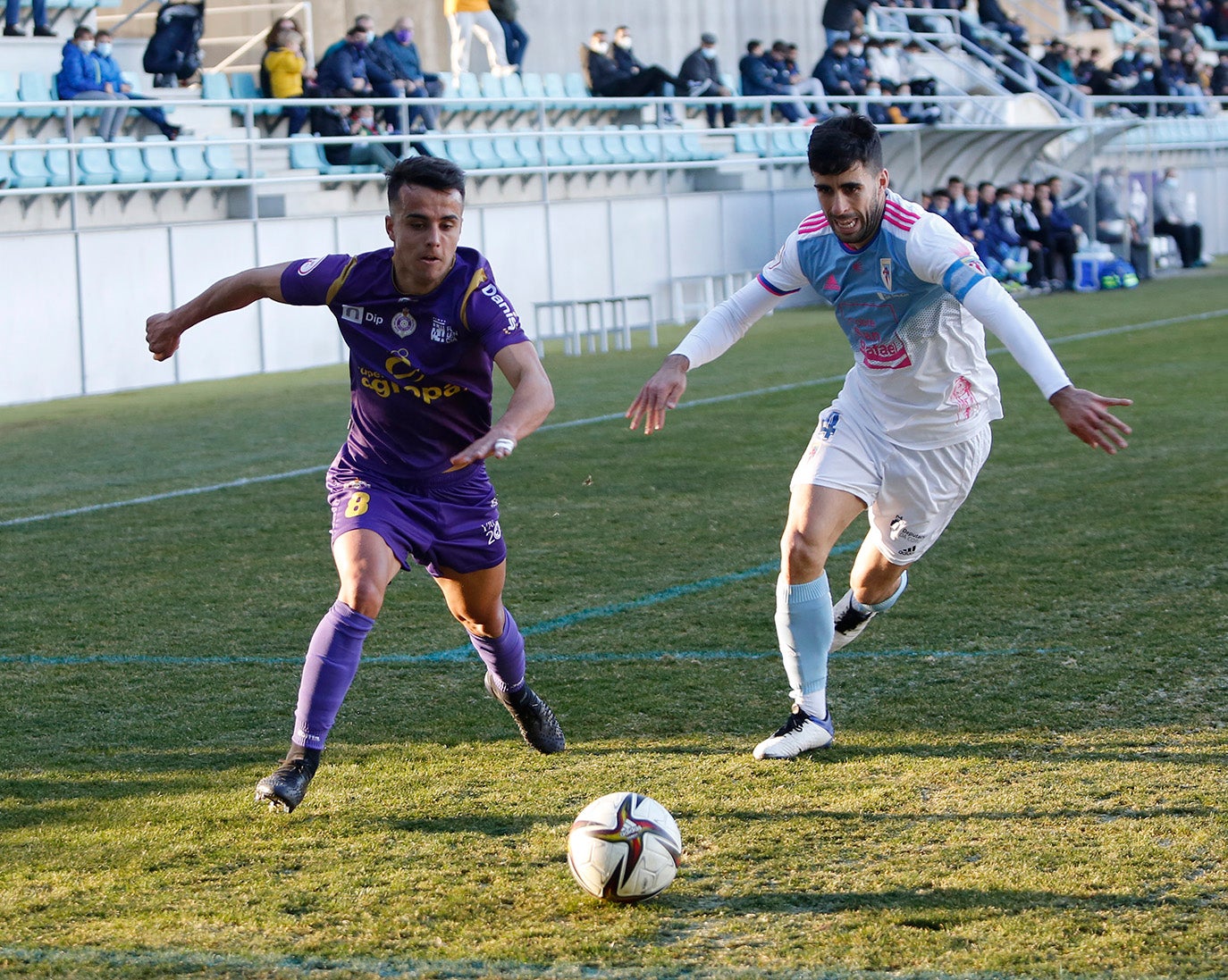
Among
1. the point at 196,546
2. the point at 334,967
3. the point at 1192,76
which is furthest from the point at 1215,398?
the point at 1192,76

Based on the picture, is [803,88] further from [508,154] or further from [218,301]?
[218,301]

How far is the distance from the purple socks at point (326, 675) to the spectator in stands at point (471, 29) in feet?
67.8

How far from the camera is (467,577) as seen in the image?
487 cm

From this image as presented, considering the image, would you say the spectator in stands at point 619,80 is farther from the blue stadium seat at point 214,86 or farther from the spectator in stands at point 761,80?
the blue stadium seat at point 214,86

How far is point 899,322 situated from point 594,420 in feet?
27.0

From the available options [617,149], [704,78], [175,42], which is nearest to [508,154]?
[617,149]

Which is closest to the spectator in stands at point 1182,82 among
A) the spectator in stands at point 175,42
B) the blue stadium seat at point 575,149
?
the blue stadium seat at point 575,149

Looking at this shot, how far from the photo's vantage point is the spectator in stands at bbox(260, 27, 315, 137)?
66.4 feet

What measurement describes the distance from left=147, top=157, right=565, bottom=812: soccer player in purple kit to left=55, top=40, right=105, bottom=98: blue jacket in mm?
14424

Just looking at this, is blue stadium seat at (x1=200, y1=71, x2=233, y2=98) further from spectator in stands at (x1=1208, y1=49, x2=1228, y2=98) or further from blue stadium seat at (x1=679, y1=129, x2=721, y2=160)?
spectator in stands at (x1=1208, y1=49, x2=1228, y2=98)

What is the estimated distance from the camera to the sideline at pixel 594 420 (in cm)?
1013

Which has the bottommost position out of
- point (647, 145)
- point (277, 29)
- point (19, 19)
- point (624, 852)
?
point (624, 852)

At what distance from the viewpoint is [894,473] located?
5438mm

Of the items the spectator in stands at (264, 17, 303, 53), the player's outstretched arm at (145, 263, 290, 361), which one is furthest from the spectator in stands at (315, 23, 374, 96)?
the player's outstretched arm at (145, 263, 290, 361)
